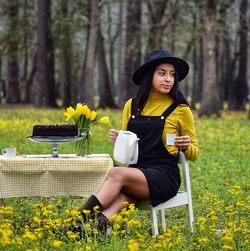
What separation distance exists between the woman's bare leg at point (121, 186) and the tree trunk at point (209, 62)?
63.4 ft

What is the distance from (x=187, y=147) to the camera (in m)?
6.77

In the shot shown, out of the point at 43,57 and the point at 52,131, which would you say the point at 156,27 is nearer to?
the point at 43,57

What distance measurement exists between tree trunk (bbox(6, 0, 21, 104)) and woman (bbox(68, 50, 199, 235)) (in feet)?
93.7

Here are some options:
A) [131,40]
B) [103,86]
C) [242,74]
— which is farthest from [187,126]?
[242,74]

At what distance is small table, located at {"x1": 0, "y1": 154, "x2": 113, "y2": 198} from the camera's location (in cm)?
668

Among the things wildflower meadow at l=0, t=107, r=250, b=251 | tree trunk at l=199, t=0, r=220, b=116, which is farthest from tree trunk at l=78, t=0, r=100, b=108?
wildflower meadow at l=0, t=107, r=250, b=251

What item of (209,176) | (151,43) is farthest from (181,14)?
(209,176)

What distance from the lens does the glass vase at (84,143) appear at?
6.91 metres

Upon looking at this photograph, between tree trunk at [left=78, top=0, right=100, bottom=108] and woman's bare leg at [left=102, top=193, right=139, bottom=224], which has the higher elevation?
tree trunk at [left=78, top=0, right=100, bottom=108]

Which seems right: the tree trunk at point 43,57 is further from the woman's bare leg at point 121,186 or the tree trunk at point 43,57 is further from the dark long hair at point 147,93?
the woman's bare leg at point 121,186

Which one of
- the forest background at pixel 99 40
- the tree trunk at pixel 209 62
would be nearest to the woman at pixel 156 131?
the tree trunk at pixel 209 62

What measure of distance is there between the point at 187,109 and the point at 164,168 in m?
0.57

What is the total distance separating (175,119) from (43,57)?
25705mm

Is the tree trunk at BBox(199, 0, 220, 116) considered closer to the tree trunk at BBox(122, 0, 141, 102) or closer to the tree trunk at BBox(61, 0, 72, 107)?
the tree trunk at BBox(122, 0, 141, 102)
